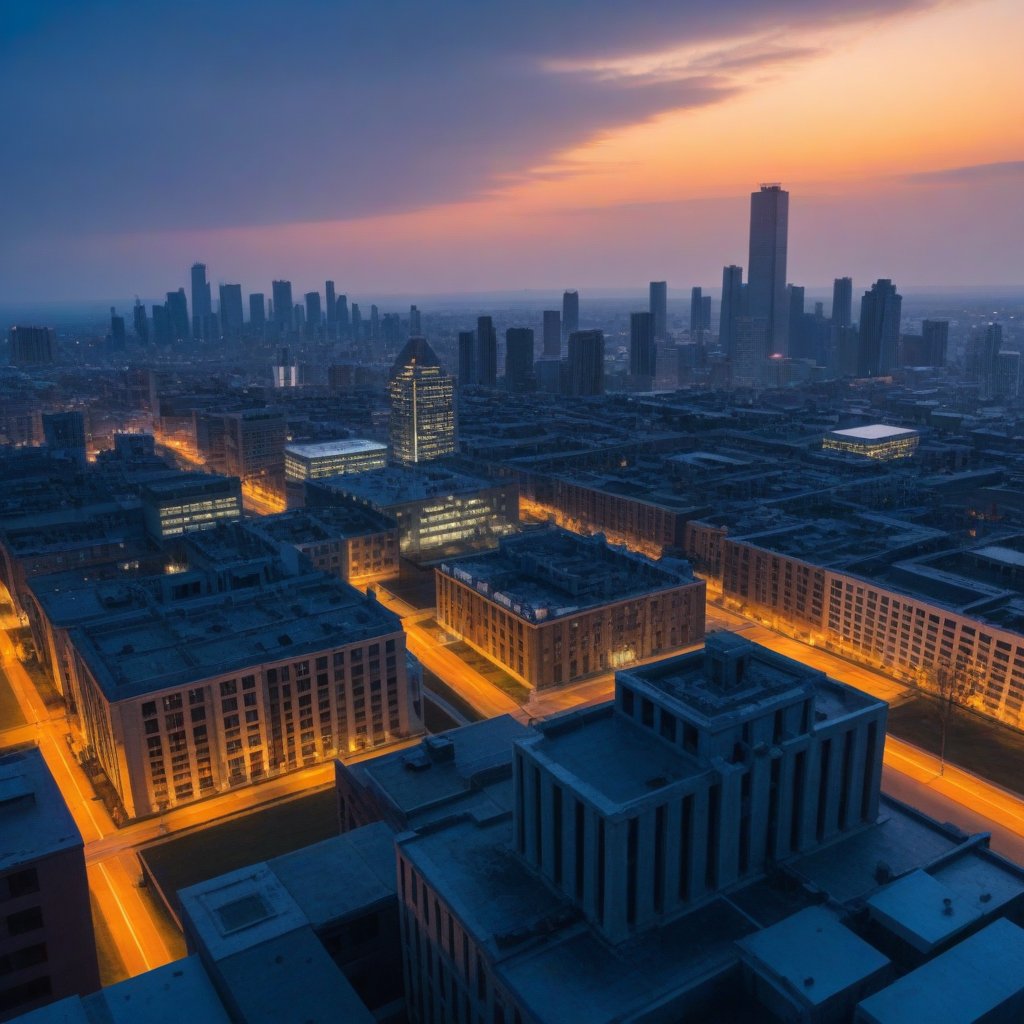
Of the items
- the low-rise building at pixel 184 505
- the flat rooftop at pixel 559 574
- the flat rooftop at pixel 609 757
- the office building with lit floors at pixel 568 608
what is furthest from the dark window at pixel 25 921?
the low-rise building at pixel 184 505

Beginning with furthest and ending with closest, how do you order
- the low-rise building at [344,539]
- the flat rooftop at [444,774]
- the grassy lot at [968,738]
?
the low-rise building at [344,539] < the grassy lot at [968,738] < the flat rooftop at [444,774]

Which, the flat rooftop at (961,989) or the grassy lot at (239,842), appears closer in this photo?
the flat rooftop at (961,989)

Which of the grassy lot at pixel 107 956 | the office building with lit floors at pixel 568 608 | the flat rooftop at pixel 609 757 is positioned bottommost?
the grassy lot at pixel 107 956

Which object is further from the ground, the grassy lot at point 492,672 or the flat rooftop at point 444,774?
the flat rooftop at point 444,774

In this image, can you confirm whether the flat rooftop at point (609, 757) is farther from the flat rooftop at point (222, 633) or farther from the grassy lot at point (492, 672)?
the grassy lot at point (492, 672)

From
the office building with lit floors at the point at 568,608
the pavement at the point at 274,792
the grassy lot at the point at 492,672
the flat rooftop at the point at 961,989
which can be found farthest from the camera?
the office building with lit floors at the point at 568,608

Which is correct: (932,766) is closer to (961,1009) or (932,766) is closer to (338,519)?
(961,1009)

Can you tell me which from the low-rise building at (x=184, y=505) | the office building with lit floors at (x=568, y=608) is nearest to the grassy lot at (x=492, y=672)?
the office building with lit floors at (x=568, y=608)
